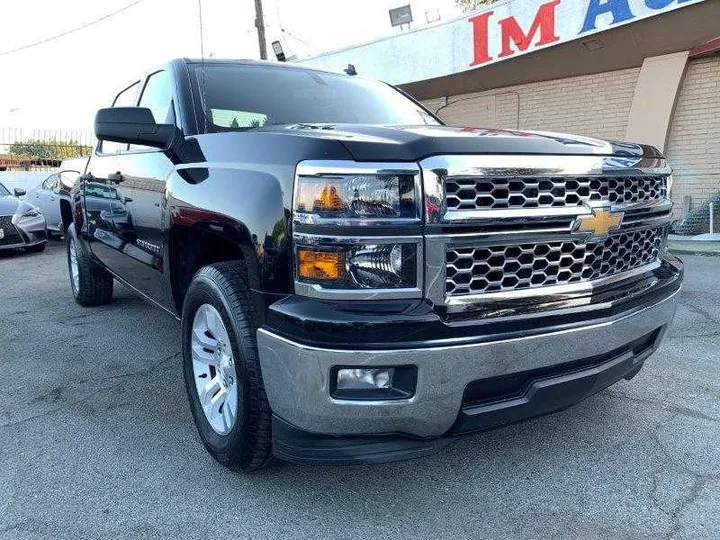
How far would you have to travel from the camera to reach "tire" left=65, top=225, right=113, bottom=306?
5395mm

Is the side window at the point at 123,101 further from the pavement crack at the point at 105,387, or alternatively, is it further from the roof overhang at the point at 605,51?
→ the roof overhang at the point at 605,51

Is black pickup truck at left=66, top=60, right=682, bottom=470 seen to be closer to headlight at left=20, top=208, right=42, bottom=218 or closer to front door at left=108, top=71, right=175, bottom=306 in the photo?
front door at left=108, top=71, right=175, bottom=306

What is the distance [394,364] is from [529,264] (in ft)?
2.07

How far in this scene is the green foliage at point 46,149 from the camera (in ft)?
70.8

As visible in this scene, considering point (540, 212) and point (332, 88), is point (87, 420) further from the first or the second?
point (540, 212)

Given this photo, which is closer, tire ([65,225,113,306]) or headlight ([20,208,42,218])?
tire ([65,225,113,306])

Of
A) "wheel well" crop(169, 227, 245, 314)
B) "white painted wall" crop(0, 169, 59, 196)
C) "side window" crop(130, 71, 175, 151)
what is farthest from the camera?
"white painted wall" crop(0, 169, 59, 196)

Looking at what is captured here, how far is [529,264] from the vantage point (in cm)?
215

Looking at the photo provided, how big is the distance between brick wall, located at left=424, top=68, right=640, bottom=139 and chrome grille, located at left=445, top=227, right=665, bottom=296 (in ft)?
27.7

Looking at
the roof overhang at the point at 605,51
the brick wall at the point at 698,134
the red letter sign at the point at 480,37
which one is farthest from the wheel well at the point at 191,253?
the brick wall at the point at 698,134

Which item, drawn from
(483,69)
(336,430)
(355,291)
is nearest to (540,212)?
(355,291)

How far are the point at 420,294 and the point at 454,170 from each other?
422mm

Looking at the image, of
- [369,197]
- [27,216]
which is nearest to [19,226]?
[27,216]

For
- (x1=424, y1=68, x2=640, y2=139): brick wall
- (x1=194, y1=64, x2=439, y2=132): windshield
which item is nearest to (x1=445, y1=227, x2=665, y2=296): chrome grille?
(x1=194, y1=64, x2=439, y2=132): windshield
